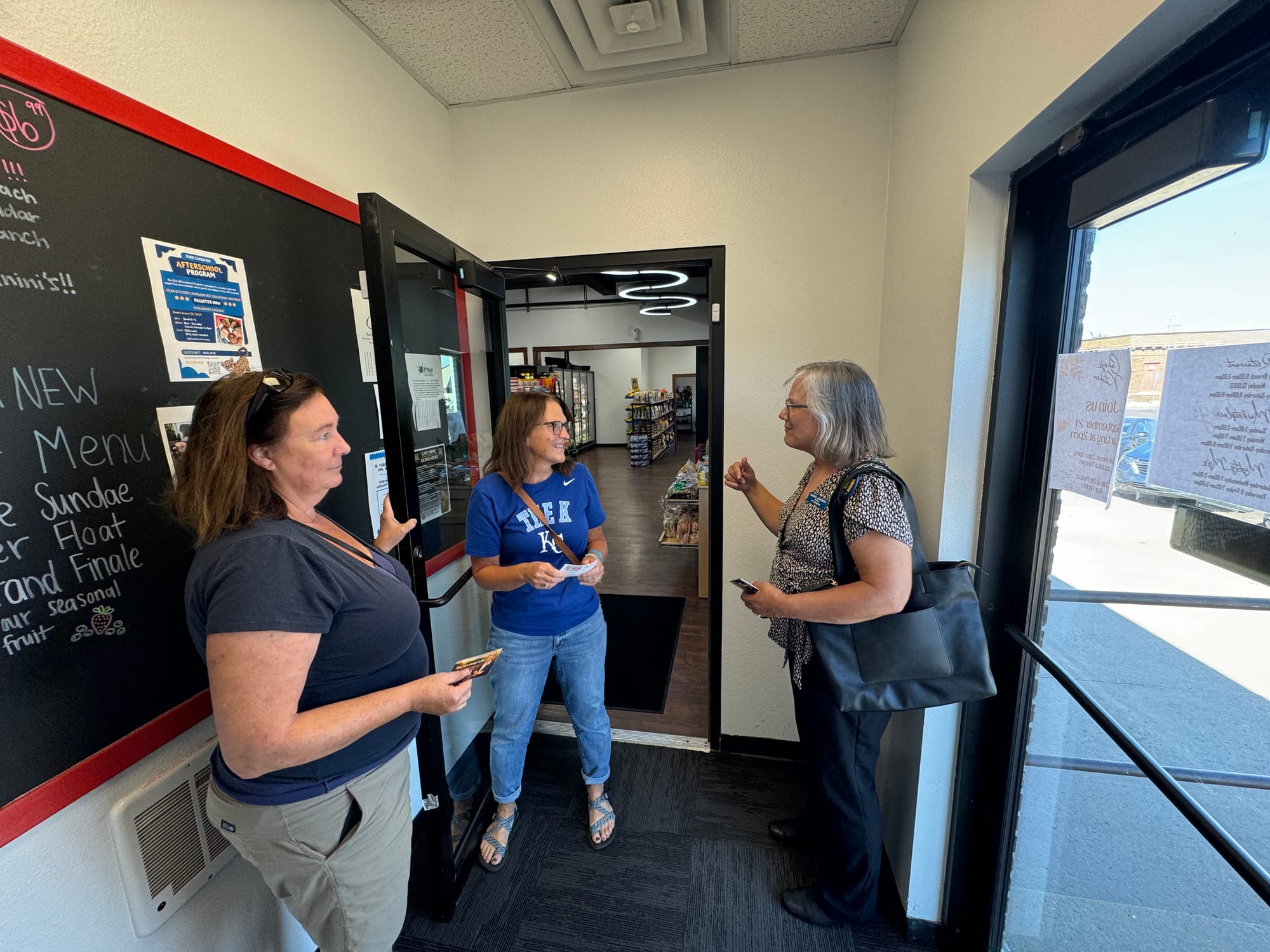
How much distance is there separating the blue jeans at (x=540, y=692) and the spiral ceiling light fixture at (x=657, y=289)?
148cm

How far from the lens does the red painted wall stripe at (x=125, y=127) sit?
842 millimetres

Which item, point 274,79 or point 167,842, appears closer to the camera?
point 167,842

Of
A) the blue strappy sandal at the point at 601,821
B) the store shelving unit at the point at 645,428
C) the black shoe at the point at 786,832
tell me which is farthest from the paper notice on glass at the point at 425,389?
the store shelving unit at the point at 645,428

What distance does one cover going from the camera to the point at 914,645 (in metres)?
1.22

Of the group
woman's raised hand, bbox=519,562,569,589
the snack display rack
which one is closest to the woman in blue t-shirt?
woman's raised hand, bbox=519,562,569,589

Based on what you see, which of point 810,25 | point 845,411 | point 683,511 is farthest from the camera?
point 683,511

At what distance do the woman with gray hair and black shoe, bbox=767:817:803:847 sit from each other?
0.85 feet

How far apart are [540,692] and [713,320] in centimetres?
161

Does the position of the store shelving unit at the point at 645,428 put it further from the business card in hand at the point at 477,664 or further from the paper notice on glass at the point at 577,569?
the business card in hand at the point at 477,664

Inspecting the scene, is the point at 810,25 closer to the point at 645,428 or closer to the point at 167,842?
the point at 167,842

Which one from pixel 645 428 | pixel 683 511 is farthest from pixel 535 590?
pixel 645 428

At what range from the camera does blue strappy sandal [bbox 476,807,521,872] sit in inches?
71.8

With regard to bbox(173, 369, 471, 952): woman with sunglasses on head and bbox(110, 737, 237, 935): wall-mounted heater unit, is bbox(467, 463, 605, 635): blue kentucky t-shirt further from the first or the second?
bbox(110, 737, 237, 935): wall-mounted heater unit

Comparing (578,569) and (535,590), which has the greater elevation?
(578,569)
